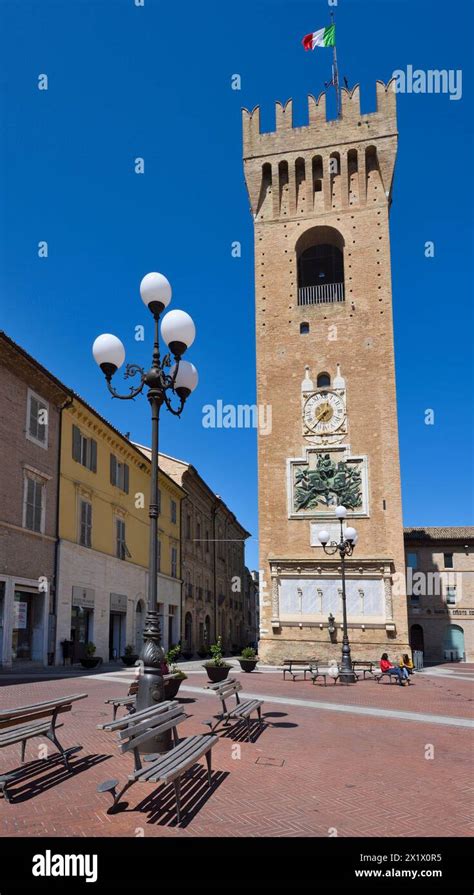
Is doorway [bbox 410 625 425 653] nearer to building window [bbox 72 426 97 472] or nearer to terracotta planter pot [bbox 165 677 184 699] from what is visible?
building window [bbox 72 426 97 472]

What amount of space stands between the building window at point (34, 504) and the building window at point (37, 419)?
4.85ft

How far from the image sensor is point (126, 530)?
32.5 meters

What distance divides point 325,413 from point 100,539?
12.5 meters

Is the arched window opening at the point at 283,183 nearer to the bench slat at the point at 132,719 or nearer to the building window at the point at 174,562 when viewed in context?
the building window at the point at 174,562

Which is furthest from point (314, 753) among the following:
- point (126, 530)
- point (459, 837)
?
point (126, 530)

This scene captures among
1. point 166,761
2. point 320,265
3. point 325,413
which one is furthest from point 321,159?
point 166,761

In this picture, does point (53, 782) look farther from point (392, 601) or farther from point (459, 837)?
point (392, 601)

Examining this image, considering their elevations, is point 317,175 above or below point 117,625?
above

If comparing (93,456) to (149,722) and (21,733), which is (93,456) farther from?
(149,722)

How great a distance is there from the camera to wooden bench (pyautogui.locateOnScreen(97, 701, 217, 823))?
17.0 ft

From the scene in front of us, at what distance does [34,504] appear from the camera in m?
22.8

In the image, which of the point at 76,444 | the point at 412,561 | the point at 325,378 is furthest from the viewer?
the point at 412,561

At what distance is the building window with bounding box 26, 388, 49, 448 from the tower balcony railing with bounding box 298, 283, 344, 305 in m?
15.8

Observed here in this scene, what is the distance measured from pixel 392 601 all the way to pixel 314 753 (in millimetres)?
21328
